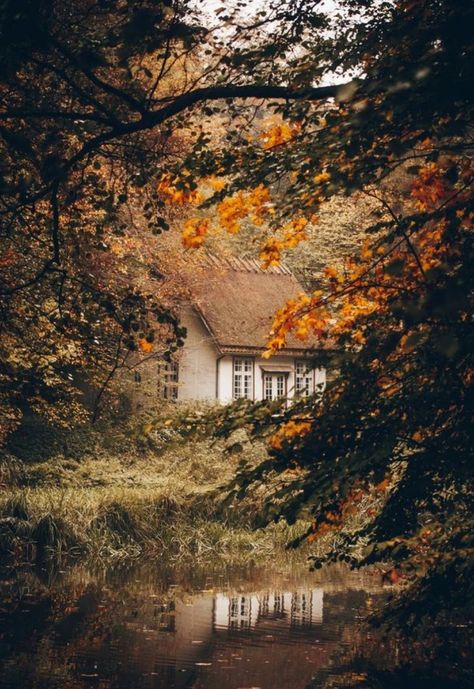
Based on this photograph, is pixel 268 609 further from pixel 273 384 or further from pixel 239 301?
pixel 273 384

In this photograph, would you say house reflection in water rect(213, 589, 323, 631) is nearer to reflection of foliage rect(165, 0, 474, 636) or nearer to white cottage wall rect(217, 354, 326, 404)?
reflection of foliage rect(165, 0, 474, 636)

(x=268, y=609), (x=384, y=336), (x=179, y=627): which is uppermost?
(x=384, y=336)

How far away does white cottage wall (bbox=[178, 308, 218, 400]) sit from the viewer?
107 ft

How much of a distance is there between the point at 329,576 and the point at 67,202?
11044mm

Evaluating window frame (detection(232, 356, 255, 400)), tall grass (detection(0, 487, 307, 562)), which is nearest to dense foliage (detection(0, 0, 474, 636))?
tall grass (detection(0, 487, 307, 562))

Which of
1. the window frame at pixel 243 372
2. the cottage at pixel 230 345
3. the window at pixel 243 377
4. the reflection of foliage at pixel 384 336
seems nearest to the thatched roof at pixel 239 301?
the cottage at pixel 230 345

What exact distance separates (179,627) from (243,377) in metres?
22.2

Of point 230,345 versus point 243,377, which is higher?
point 230,345

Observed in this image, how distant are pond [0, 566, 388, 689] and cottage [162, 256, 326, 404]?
15997 mm

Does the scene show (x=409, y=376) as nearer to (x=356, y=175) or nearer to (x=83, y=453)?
(x=356, y=175)

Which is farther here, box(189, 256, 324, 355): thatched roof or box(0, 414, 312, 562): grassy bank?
box(189, 256, 324, 355): thatched roof

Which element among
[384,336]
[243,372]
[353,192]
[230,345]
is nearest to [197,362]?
[230,345]

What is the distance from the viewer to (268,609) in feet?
44.3

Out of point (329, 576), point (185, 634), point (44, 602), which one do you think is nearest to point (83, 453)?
point (329, 576)
